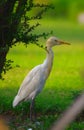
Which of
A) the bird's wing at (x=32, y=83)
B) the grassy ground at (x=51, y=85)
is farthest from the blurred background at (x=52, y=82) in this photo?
the bird's wing at (x=32, y=83)

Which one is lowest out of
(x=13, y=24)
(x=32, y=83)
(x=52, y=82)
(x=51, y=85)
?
(x=52, y=82)

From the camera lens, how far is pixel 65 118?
5.33ft

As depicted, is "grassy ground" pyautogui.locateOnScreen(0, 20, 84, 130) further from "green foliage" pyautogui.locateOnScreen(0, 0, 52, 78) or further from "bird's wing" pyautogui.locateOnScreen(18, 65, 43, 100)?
"green foliage" pyautogui.locateOnScreen(0, 0, 52, 78)

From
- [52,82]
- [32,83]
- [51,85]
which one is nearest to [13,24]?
[32,83]

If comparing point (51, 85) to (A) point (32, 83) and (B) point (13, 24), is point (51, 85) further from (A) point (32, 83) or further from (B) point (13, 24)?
(B) point (13, 24)

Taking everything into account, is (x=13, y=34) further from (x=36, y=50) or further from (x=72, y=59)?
(x=36, y=50)

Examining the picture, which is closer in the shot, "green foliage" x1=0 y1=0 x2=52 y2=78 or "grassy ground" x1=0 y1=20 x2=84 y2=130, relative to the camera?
"green foliage" x1=0 y1=0 x2=52 y2=78

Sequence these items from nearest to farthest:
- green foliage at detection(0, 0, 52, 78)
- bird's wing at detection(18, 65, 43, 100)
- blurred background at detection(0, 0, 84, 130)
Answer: blurred background at detection(0, 0, 84, 130), green foliage at detection(0, 0, 52, 78), bird's wing at detection(18, 65, 43, 100)

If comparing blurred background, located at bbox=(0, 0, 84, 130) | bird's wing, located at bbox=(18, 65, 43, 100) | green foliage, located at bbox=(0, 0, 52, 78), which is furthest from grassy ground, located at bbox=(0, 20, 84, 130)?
green foliage, located at bbox=(0, 0, 52, 78)

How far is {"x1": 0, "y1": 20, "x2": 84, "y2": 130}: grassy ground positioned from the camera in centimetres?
845

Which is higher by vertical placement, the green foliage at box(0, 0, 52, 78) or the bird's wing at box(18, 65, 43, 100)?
the green foliage at box(0, 0, 52, 78)

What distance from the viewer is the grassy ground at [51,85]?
845 centimetres

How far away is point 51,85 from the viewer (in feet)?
41.7

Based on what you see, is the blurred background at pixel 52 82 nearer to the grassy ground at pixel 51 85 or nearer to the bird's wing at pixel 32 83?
the grassy ground at pixel 51 85
